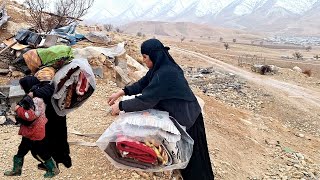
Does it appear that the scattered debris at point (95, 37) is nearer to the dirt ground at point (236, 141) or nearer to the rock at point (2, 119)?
the dirt ground at point (236, 141)

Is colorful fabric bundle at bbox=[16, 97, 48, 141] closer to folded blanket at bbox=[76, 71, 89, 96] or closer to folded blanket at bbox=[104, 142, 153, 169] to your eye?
folded blanket at bbox=[76, 71, 89, 96]

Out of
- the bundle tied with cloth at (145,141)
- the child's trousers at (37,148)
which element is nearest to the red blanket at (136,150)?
the bundle tied with cloth at (145,141)

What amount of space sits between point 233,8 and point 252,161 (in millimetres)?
149078

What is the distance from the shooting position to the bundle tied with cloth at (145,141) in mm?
2537

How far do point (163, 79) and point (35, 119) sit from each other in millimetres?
925

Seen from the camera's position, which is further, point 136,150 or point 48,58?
point 48,58

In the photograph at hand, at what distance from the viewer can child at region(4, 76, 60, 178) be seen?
2607 mm

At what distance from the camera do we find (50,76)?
2727 mm

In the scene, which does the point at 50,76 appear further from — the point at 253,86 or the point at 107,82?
the point at 253,86

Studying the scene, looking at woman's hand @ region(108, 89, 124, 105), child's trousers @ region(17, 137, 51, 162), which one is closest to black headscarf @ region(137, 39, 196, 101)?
woman's hand @ region(108, 89, 124, 105)

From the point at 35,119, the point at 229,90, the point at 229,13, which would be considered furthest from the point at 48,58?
the point at 229,13

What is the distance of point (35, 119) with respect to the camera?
105 inches

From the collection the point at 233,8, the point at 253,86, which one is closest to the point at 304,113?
the point at 253,86

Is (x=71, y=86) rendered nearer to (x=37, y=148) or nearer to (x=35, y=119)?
(x=35, y=119)
